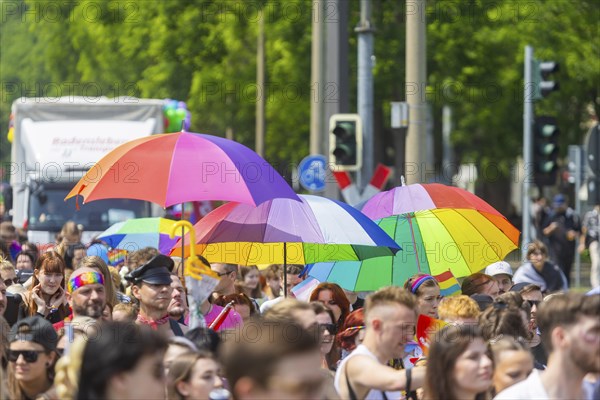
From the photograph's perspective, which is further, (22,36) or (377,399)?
(22,36)

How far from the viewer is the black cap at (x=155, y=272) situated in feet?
28.8

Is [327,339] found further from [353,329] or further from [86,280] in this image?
[86,280]

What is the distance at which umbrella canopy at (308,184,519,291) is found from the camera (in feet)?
37.0

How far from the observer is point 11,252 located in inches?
591

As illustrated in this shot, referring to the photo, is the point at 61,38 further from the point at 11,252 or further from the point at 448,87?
the point at 11,252

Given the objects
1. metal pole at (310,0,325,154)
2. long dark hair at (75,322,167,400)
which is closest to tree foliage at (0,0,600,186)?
metal pole at (310,0,325,154)

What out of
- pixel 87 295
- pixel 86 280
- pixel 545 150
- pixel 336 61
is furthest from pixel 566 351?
pixel 336 61

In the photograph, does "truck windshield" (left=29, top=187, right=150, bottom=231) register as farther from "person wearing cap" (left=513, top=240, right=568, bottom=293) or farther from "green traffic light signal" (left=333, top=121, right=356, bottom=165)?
"person wearing cap" (left=513, top=240, right=568, bottom=293)

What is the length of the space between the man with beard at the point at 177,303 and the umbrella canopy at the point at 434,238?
2.41m

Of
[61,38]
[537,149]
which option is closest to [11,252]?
[537,149]

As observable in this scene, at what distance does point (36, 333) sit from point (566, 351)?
2.39 meters

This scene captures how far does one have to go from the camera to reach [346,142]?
62.7 feet

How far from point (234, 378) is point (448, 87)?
29280 mm

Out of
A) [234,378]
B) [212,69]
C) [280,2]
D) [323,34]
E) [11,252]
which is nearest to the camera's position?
[234,378]
